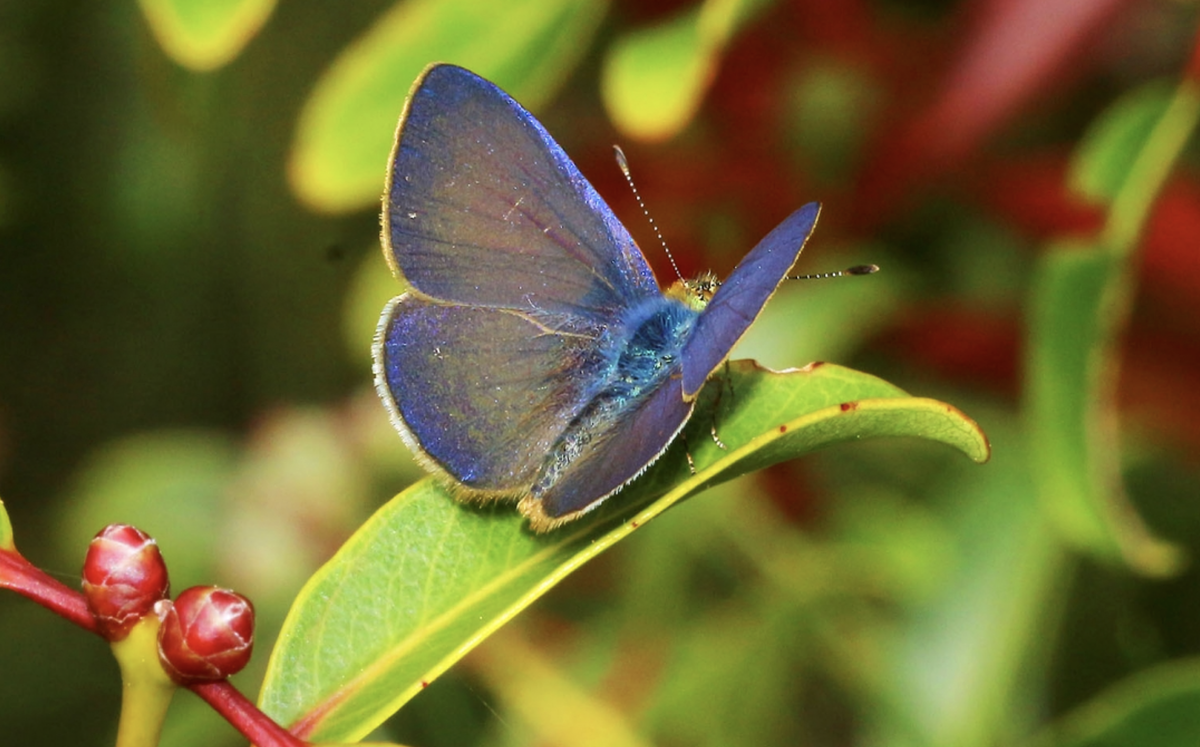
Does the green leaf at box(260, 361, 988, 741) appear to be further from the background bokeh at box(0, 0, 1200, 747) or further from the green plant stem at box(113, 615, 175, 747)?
the background bokeh at box(0, 0, 1200, 747)

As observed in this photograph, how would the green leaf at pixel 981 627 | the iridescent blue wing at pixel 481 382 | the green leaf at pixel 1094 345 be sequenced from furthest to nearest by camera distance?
the green leaf at pixel 981 627, the green leaf at pixel 1094 345, the iridescent blue wing at pixel 481 382

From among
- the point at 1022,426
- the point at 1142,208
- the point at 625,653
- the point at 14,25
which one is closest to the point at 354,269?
the point at 14,25

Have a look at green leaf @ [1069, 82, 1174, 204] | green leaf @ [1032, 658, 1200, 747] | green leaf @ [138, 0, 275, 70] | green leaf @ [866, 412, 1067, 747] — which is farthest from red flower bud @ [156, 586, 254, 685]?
green leaf @ [866, 412, 1067, 747]

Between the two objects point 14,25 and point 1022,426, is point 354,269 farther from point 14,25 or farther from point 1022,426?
point 1022,426

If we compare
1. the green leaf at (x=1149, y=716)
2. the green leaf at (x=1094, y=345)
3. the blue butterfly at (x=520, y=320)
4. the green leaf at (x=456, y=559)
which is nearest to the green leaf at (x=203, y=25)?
the blue butterfly at (x=520, y=320)

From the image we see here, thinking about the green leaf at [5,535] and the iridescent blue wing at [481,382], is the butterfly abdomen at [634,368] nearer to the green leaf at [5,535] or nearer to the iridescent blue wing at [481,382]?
the iridescent blue wing at [481,382]
